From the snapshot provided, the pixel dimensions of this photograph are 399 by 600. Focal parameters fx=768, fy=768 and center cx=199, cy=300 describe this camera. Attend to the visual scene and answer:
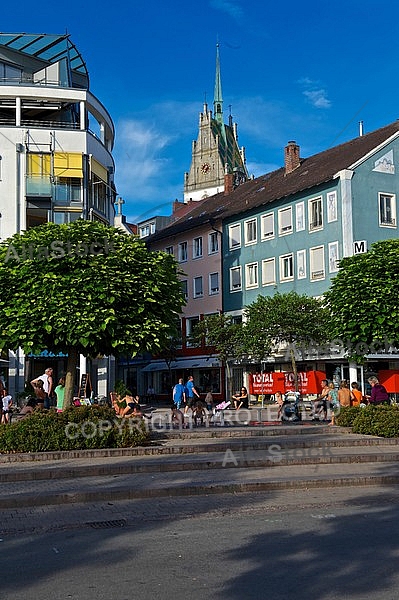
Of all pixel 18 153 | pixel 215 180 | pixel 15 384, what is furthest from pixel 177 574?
pixel 215 180

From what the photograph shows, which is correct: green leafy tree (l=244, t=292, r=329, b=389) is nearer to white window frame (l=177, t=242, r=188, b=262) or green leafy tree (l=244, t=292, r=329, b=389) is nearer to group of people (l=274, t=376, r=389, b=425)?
group of people (l=274, t=376, r=389, b=425)

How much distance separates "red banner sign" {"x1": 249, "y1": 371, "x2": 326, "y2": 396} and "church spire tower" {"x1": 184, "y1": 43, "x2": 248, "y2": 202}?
105m

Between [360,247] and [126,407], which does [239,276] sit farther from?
[126,407]

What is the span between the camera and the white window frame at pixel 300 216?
161 feet

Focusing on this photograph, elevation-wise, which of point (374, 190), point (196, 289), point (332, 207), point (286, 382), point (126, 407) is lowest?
point (126, 407)

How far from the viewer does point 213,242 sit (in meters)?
58.9

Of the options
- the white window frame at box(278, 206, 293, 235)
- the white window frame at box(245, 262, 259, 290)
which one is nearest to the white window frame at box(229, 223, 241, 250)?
the white window frame at box(245, 262, 259, 290)

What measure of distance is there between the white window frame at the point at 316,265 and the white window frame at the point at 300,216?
1.93 meters

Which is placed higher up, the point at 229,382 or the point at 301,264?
the point at 301,264

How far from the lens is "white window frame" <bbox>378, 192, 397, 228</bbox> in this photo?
4672cm

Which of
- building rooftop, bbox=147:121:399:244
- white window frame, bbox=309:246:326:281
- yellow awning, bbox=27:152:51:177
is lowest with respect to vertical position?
white window frame, bbox=309:246:326:281

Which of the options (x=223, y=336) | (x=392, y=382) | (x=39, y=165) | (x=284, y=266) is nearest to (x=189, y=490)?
(x=392, y=382)

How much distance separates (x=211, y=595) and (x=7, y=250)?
20.3m

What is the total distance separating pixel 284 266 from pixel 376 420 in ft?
105
